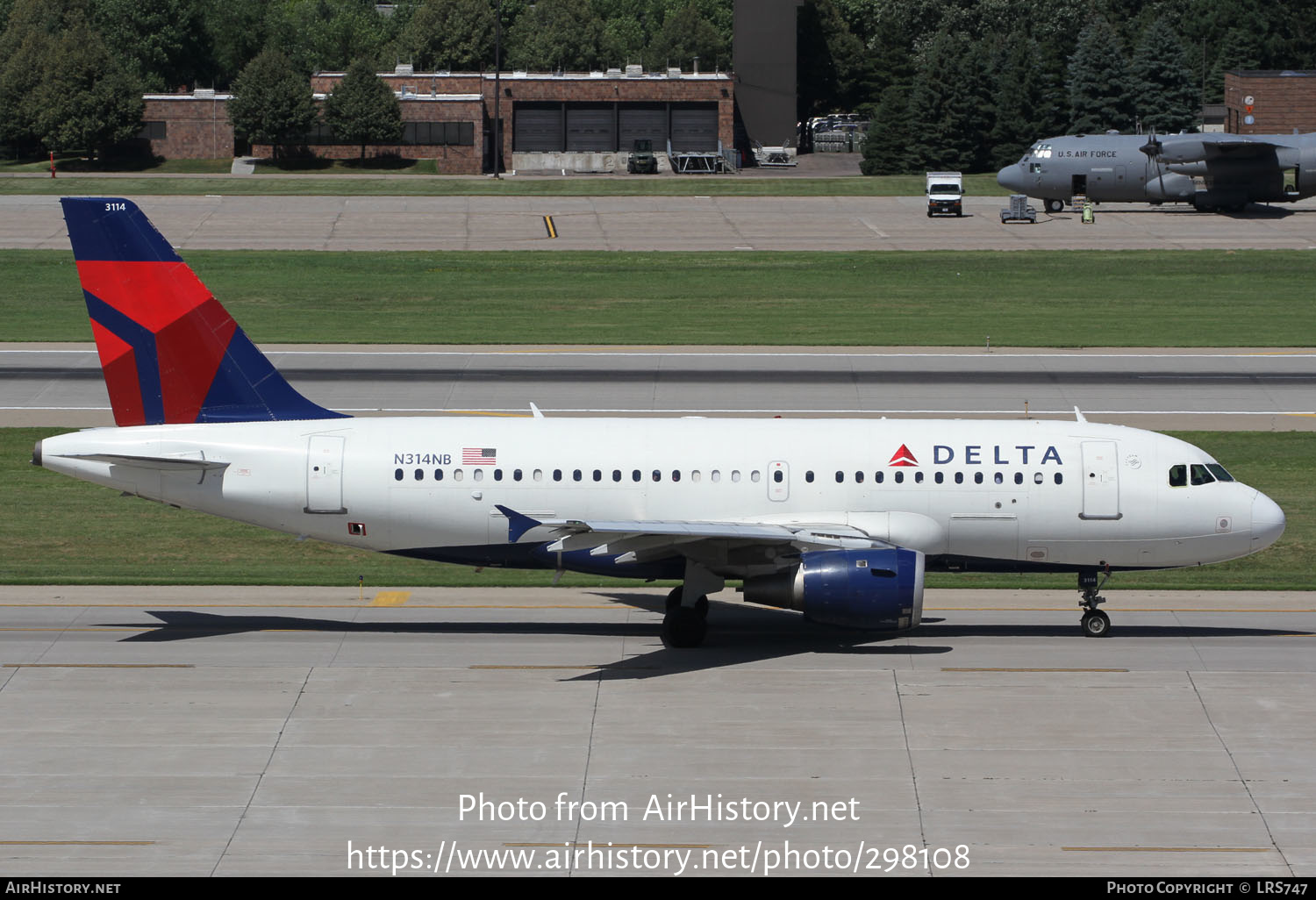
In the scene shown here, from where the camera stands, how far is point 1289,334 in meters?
60.5

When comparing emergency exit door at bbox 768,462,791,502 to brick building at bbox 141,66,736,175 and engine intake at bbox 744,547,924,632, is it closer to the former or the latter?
engine intake at bbox 744,547,924,632

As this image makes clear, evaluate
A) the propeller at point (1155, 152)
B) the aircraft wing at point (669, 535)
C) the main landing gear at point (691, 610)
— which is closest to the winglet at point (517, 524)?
the aircraft wing at point (669, 535)

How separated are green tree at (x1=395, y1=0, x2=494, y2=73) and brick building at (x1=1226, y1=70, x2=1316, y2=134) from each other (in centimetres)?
7161

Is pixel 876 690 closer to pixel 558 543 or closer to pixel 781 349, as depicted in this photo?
pixel 558 543

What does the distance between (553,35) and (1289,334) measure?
10773 centimetres

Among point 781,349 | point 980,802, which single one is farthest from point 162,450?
point 781,349

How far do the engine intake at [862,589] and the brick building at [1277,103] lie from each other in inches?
3711

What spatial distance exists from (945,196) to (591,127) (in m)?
→ 42.1

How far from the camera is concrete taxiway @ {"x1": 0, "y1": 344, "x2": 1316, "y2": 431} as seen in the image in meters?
46.8

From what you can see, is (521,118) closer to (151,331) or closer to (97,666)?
(151,331)

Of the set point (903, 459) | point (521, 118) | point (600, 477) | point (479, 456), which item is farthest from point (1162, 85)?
point (479, 456)

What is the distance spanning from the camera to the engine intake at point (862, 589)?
25953mm

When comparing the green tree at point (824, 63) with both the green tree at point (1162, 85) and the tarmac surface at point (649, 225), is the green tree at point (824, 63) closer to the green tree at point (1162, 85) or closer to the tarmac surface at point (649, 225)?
the green tree at point (1162, 85)

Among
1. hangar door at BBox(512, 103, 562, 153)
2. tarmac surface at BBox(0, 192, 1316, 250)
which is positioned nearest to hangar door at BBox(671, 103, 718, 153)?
hangar door at BBox(512, 103, 562, 153)
